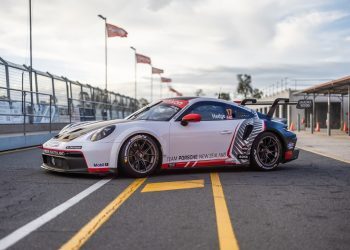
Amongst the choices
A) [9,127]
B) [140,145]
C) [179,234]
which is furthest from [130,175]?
[9,127]

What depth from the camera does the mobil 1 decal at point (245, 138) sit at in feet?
26.8

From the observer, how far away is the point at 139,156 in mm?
7285

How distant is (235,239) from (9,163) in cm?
648

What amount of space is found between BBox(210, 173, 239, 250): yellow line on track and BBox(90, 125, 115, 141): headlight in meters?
1.79

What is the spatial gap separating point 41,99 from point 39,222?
14.5 meters

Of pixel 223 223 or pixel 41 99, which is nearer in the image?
pixel 223 223

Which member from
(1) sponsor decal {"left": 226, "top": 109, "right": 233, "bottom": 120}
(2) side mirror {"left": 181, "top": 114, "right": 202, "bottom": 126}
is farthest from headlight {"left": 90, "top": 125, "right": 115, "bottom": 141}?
(1) sponsor decal {"left": 226, "top": 109, "right": 233, "bottom": 120}

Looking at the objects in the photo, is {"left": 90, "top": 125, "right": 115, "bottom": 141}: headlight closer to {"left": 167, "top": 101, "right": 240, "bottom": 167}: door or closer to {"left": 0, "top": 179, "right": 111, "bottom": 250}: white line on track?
{"left": 167, "top": 101, "right": 240, "bottom": 167}: door

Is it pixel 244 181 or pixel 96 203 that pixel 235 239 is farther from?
pixel 244 181

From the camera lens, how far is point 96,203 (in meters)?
5.21

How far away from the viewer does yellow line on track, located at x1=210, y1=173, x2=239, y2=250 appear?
144 inches

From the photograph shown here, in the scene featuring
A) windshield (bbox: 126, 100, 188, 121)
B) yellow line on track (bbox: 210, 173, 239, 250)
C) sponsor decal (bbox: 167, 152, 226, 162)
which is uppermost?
windshield (bbox: 126, 100, 188, 121)

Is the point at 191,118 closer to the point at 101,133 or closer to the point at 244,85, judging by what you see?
the point at 101,133

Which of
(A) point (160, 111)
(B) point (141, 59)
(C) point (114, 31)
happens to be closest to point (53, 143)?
(A) point (160, 111)
